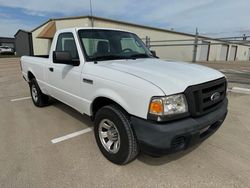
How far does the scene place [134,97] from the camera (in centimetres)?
228

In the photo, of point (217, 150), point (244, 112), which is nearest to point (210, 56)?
point (244, 112)

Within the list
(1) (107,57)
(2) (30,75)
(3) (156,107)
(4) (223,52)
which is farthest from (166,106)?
(4) (223,52)

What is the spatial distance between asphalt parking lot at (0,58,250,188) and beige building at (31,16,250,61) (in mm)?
7532

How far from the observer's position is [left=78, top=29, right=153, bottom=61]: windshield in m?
3.29

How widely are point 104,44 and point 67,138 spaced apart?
1792 millimetres

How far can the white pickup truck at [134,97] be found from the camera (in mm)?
2178

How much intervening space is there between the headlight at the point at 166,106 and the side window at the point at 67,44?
5.77 feet

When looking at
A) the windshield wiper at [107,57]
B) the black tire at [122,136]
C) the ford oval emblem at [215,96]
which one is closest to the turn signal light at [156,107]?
the black tire at [122,136]

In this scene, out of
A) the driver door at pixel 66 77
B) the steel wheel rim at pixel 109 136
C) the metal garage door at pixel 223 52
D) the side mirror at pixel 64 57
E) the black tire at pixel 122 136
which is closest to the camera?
the black tire at pixel 122 136

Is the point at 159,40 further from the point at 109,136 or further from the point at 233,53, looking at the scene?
the point at 109,136

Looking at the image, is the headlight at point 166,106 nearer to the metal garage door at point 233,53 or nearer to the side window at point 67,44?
the side window at point 67,44

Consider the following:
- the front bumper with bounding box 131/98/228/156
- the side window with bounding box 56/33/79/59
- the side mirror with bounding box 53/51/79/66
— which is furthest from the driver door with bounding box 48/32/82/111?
the front bumper with bounding box 131/98/228/156

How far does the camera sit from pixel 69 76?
345 centimetres

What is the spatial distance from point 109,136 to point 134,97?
0.89 metres
